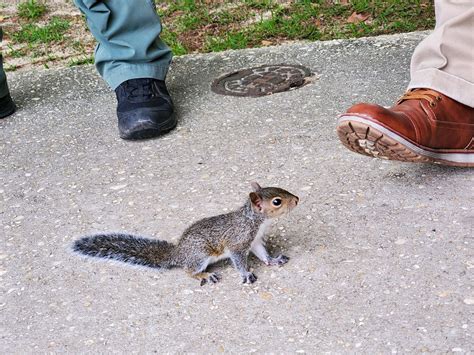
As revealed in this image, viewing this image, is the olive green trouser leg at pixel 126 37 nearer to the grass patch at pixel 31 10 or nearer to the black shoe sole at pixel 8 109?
the black shoe sole at pixel 8 109

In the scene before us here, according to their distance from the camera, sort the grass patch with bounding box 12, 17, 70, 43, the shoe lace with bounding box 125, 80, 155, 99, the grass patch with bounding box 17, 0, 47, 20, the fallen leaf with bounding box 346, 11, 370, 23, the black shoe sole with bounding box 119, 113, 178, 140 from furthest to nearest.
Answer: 1. the grass patch with bounding box 17, 0, 47, 20
2. the grass patch with bounding box 12, 17, 70, 43
3. the fallen leaf with bounding box 346, 11, 370, 23
4. the shoe lace with bounding box 125, 80, 155, 99
5. the black shoe sole with bounding box 119, 113, 178, 140

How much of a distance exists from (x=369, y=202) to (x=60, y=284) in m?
1.17

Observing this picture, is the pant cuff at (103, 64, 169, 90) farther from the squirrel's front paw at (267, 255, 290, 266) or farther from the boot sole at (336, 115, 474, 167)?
the squirrel's front paw at (267, 255, 290, 266)

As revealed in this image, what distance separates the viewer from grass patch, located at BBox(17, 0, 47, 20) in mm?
6277

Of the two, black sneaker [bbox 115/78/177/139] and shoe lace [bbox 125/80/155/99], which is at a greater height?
shoe lace [bbox 125/80/155/99]

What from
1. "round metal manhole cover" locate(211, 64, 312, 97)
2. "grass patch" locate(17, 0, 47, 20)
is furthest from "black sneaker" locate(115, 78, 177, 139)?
"grass patch" locate(17, 0, 47, 20)

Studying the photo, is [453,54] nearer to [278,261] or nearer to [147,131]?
[278,261]

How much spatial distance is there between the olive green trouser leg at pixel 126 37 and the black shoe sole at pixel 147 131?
31 cm

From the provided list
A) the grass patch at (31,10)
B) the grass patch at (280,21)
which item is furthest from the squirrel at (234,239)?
the grass patch at (31,10)

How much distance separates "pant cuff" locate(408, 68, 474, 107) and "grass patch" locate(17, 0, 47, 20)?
4.19 meters

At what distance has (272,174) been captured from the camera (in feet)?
10.4

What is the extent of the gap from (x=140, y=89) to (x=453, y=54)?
1.57 metres

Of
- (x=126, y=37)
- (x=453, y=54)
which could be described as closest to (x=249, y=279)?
(x=453, y=54)

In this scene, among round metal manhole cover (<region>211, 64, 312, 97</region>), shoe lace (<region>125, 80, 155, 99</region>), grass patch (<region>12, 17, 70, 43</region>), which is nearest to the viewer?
shoe lace (<region>125, 80, 155, 99</region>)
